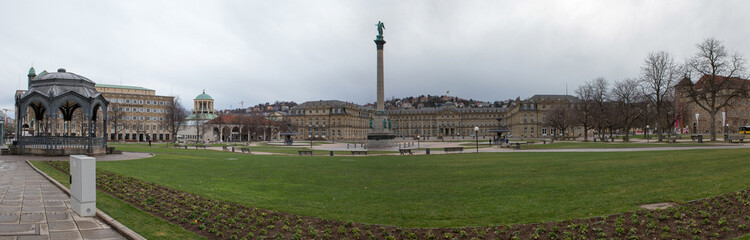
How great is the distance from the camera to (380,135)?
59750mm

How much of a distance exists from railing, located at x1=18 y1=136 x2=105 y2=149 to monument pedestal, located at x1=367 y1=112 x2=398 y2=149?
3320 cm

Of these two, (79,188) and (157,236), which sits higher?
(79,188)

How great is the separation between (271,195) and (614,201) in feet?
31.6

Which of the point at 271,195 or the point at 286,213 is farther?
the point at 271,195

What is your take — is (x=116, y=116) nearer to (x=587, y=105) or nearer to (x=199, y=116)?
(x=199, y=116)

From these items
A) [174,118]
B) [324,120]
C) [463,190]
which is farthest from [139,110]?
[463,190]

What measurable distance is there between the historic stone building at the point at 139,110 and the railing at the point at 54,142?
10432cm

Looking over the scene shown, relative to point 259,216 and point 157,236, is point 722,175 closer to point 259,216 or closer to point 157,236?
point 259,216

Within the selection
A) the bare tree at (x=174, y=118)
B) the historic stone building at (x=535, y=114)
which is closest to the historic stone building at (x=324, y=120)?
the bare tree at (x=174, y=118)

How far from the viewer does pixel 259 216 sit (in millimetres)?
10141

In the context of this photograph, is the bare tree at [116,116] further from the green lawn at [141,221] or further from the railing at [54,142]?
the green lawn at [141,221]

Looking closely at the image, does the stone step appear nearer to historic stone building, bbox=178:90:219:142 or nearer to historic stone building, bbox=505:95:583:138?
historic stone building, bbox=178:90:219:142

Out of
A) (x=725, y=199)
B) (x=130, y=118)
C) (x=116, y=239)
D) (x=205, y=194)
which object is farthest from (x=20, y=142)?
(x=130, y=118)

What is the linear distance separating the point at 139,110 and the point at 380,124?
4099 inches
